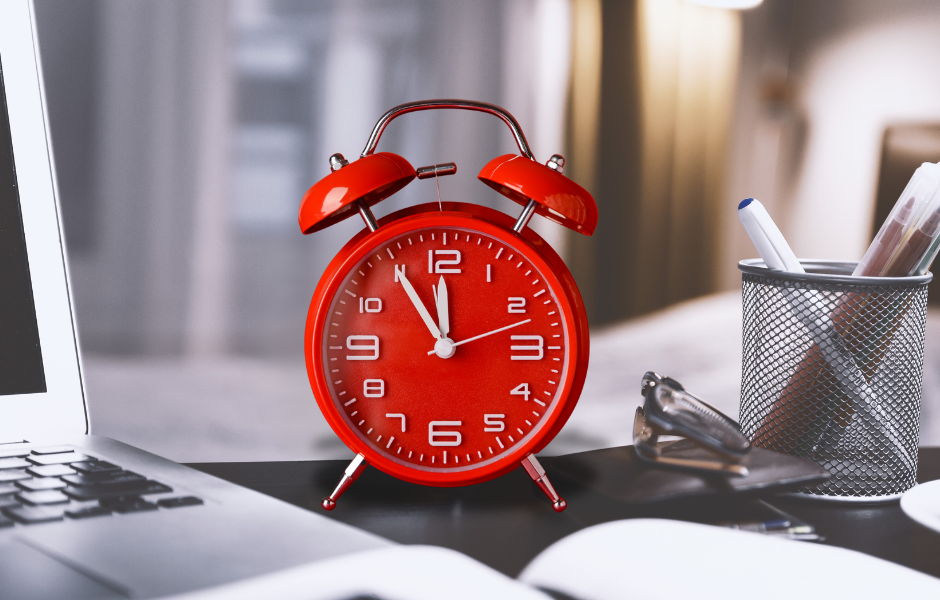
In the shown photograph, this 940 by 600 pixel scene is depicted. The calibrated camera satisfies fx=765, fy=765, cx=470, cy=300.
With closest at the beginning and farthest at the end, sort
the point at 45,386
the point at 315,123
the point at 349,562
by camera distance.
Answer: the point at 349,562 < the point at 45,386 < the point at 315,123

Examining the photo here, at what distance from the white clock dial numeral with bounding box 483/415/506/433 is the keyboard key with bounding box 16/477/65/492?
350mm

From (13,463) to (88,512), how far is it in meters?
0.13

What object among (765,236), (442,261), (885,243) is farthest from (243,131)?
(885,243)

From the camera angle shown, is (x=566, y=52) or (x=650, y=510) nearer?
(x=650, y=510)

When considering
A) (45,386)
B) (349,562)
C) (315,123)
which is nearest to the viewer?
(349,562)

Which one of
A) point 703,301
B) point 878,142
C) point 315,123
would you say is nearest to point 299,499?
point 315,123

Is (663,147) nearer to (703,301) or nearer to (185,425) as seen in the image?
(703,301)

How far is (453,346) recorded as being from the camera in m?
0.70

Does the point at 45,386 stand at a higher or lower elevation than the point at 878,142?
lower

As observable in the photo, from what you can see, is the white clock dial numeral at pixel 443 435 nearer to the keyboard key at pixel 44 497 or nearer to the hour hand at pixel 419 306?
the hour hand at pixel 419 306

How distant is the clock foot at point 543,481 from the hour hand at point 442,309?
5.6 inches

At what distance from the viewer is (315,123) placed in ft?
2.95

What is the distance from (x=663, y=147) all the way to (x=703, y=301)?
0.20 meters

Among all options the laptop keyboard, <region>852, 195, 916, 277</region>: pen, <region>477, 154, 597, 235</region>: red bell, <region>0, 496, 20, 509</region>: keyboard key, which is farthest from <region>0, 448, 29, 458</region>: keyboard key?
<region>852, 195, 916, 277</region>: pen
